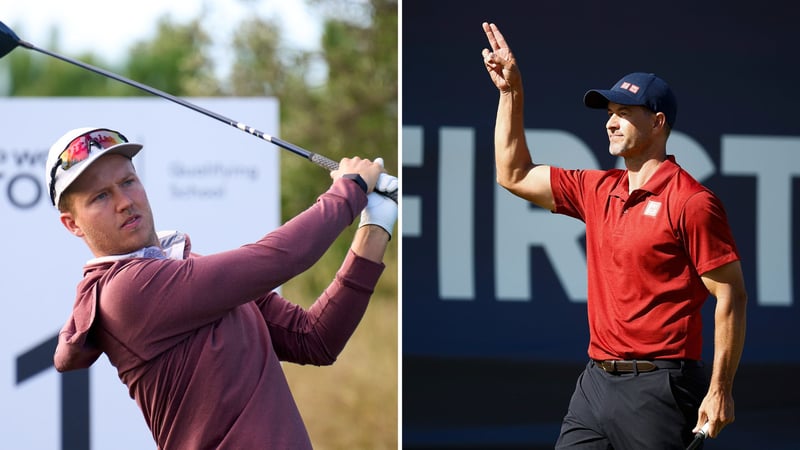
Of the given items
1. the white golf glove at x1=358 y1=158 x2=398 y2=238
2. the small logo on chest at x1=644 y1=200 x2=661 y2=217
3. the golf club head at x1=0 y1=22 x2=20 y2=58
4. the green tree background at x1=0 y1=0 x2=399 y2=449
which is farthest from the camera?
the green tree background at x1=0 y1=0 x2=399 y2=449

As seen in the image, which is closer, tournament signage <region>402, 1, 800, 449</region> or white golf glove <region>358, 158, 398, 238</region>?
white golf glove <region>358, 158, 398, 238</region>

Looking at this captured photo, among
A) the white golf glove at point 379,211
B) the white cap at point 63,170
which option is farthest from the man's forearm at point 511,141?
the white cap at point 63,170

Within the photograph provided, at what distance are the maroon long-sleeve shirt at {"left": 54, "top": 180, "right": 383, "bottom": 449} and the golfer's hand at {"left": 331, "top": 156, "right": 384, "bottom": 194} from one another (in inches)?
1.9

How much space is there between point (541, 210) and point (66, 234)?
1732 mm

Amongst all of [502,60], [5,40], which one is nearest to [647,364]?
[502,60]

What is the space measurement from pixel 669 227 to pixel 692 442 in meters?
0.50

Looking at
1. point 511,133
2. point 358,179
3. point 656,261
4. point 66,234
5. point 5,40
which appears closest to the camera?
point 358,179

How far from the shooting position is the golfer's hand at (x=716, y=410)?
2531 millimetres

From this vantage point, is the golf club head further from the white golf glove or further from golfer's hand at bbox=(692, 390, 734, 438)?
golfer's hand at bbox=(692, 390, 734, 438)

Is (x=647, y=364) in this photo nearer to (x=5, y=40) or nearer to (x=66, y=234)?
(x=5, y=40)

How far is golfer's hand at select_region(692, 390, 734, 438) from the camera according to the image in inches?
99.7

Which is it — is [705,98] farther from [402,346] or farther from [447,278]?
[402,346]

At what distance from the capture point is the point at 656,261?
262 centimetres

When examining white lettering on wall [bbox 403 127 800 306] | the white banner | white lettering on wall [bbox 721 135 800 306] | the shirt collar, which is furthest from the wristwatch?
white lettering on wall [bbox 721 135 800 306]
